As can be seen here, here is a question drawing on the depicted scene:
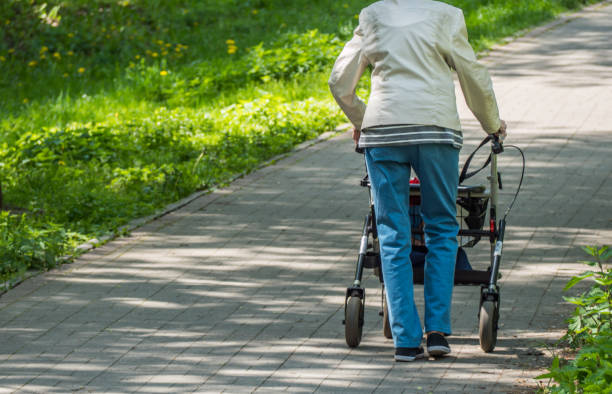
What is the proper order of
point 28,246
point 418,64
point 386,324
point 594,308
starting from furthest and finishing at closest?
point 28,246 < point 386,324 < point 418,64 < point 594,308

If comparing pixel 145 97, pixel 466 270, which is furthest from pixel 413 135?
pixel 145 97

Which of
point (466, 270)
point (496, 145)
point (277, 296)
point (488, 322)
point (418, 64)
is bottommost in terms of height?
point (277, 296)

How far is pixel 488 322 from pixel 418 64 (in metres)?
1.34

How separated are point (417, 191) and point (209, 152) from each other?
5.55m

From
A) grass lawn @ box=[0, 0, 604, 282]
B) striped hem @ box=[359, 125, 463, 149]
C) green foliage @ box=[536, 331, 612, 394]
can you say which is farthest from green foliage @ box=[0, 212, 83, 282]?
green foliage @ box=[536, 331, 612, 394]

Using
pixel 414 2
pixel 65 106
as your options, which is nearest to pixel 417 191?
pixel 414 2

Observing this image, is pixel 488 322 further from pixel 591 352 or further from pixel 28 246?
pixel 28 246

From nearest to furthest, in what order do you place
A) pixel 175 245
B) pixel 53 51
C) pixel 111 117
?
pixel 175 245 → pixel 111 117 → pixel 53 51

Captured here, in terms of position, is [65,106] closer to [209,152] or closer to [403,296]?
[209,152]

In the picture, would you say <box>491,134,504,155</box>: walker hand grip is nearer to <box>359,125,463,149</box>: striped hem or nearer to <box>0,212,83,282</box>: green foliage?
<box>359,125,463,149</box>: striped hem

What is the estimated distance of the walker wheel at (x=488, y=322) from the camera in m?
5.11

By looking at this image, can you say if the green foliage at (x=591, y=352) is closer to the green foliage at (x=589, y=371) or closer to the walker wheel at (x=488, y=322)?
the green foliage at (x=589, y=371)

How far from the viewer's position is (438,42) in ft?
16.3

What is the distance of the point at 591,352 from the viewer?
14.4ft
